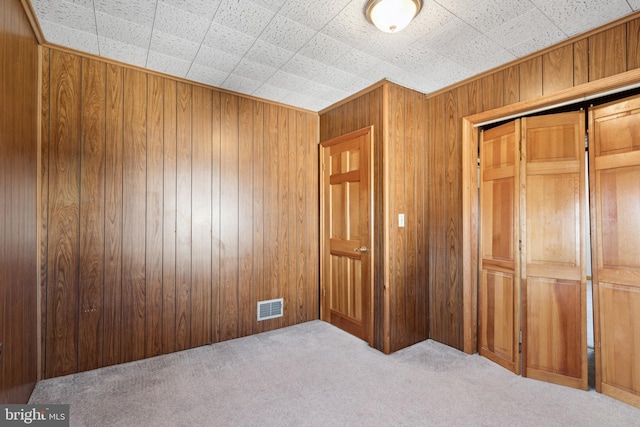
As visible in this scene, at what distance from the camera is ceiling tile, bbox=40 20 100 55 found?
7.57 ft

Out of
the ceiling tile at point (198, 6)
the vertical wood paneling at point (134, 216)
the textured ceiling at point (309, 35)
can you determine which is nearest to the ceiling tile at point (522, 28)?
the textured ceiling at point (309, 35)

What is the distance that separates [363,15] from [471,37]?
35.3 inches

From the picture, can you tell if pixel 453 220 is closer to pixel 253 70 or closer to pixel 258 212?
pixel 258 212

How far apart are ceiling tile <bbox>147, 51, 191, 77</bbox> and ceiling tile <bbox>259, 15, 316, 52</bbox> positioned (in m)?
0.89

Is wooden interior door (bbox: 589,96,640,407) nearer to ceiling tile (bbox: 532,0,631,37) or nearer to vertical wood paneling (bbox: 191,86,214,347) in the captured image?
ceiling tile (bbox: 532,0,631,37)

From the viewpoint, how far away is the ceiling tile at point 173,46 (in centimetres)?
241

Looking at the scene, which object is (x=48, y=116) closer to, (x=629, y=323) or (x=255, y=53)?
(x=255, y=53)

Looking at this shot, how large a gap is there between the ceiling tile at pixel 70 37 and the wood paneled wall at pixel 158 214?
0.12 meters

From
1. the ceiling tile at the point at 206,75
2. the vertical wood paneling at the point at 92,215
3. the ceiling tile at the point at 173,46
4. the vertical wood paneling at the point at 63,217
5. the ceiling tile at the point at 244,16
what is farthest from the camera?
the ceiling tile at the point at 206,75

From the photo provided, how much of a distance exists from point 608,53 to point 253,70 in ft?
9.22

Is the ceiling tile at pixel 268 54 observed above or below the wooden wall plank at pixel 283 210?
above

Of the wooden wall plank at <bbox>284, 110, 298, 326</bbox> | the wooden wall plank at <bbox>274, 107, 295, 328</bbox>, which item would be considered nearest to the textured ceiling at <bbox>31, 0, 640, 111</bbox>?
the wooden wall plank at <bbox>274, 107, 295, 328</bbox>

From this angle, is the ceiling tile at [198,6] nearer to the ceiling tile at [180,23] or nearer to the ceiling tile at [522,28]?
the ceiling tile at [180,23]

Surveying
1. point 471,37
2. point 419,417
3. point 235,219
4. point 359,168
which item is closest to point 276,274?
point 235,219
